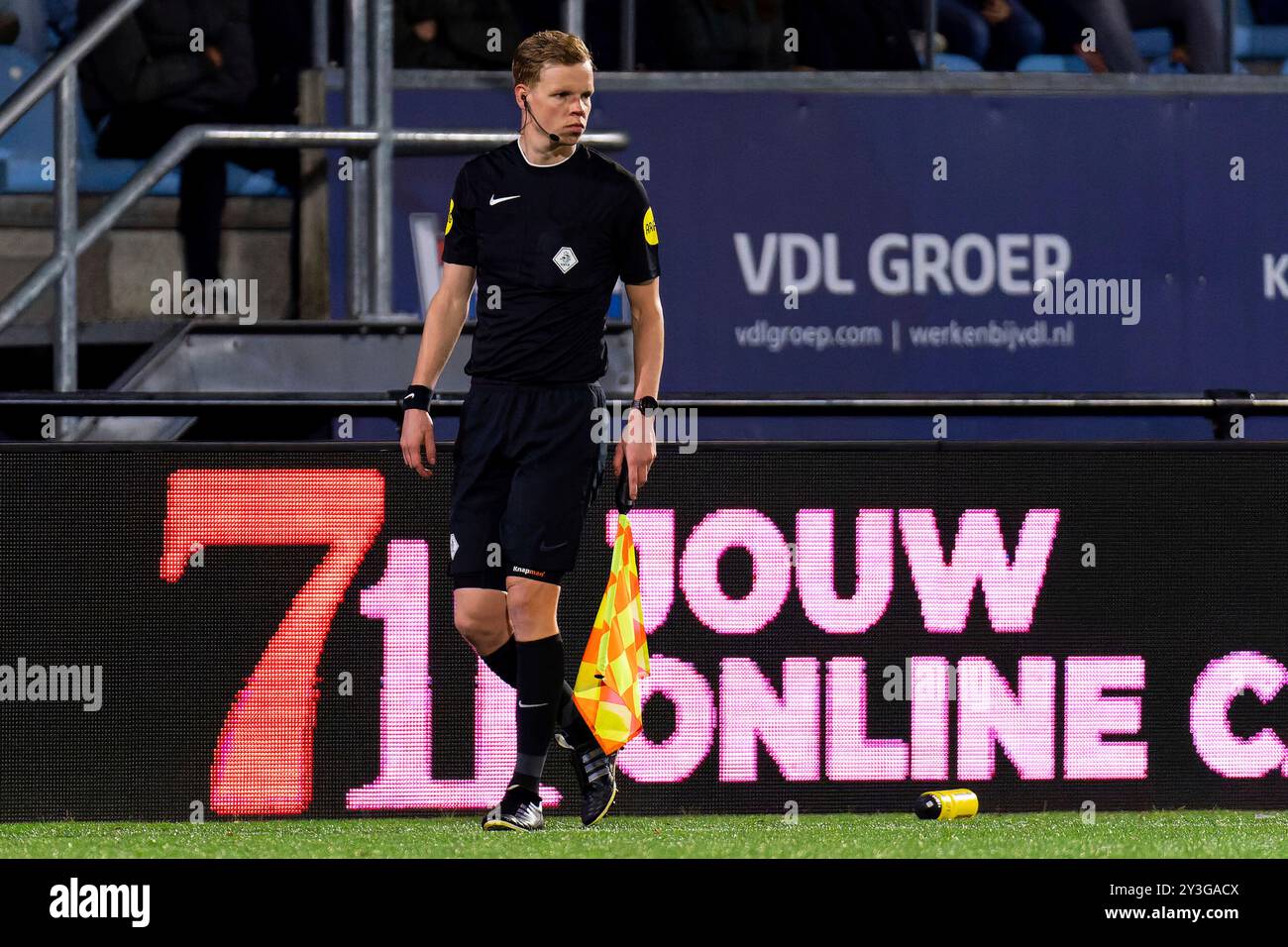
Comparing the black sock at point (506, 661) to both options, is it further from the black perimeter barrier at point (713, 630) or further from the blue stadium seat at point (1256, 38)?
the blue stadium seat at point (1256, 38)

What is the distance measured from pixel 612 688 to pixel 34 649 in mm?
1516

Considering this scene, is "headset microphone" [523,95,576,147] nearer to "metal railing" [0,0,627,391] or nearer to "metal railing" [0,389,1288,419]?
"metal railing" [0,389,1288,419]

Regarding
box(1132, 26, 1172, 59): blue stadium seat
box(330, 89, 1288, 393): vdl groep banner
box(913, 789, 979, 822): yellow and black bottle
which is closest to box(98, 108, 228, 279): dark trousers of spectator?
box(330, 89, 1288, 393): vdl groep banner

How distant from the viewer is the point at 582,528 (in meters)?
6.45

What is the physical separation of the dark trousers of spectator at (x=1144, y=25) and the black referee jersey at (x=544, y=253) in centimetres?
551

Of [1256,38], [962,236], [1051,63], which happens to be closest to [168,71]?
[962,236]

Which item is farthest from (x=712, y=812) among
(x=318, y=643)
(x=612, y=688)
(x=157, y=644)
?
(x=157, y=644)

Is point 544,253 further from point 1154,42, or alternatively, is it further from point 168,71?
point 1154,42

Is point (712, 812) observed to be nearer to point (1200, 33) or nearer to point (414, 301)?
point (414, 301)

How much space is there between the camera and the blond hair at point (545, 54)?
19.4ft

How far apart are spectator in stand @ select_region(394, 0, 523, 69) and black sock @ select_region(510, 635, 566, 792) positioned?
484 centimetres

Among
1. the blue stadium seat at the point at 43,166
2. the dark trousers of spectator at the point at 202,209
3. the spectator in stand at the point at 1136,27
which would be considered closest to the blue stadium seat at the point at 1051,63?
the spectator in stand at the point at 1136,27
